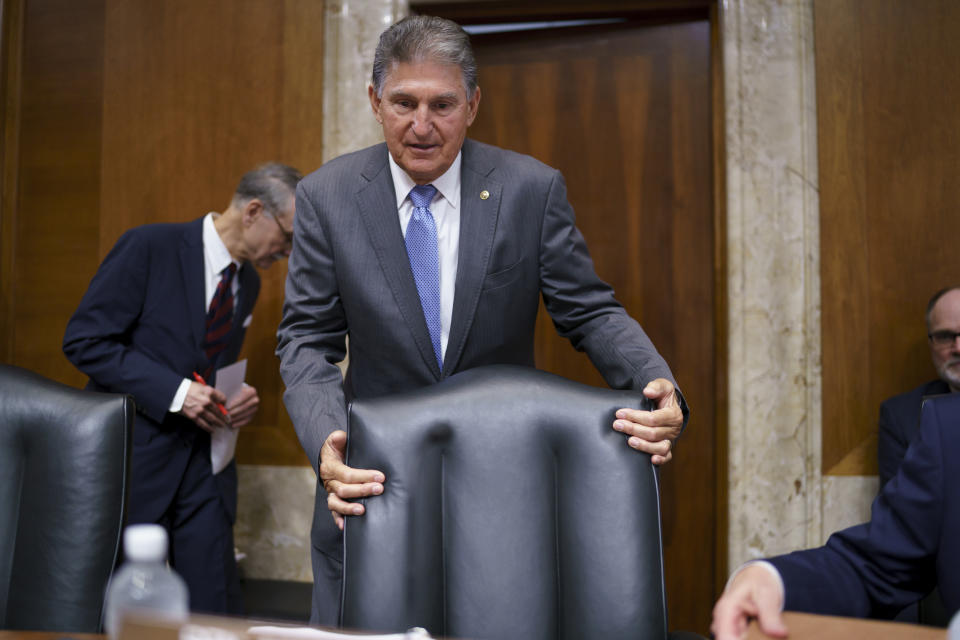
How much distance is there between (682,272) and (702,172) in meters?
0.38

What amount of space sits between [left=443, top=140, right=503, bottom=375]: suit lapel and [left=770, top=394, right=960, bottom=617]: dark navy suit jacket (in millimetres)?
804

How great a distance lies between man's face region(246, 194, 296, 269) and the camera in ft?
8.25

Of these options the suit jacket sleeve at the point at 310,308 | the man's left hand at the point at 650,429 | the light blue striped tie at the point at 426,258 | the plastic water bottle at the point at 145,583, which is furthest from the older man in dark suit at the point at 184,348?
the plastic water bottle at the point at 145,583

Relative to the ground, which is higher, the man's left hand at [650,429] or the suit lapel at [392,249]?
the suit lapel at [392,249]

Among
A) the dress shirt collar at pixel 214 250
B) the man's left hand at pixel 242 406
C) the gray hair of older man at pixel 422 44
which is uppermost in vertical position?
the gray hair of older man at pixel 422 44

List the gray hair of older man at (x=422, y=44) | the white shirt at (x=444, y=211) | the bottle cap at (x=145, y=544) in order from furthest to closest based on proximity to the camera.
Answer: the white shirt at (x=444, y=211) < the gray hair of older man at (x=422, y=44) < the bottle cap at (x=145, y=544)

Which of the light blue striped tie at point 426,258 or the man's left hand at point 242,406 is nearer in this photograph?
the light blue striped tie at point 426,258

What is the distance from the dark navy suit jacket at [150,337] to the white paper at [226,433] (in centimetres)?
7

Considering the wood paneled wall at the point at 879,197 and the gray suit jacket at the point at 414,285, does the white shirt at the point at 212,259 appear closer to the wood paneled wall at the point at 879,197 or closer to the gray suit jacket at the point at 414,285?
the gray suit jacket at the point at 414,285

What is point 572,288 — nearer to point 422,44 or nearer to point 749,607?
point 422,44

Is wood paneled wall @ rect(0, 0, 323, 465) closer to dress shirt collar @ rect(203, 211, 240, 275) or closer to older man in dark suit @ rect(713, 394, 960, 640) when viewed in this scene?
dress shirt collar @ rect(203, 211, 240, 275)

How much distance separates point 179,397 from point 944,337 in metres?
2.40

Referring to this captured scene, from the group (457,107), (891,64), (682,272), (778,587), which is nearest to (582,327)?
(457,107)

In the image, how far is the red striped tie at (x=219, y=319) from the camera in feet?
8.26
